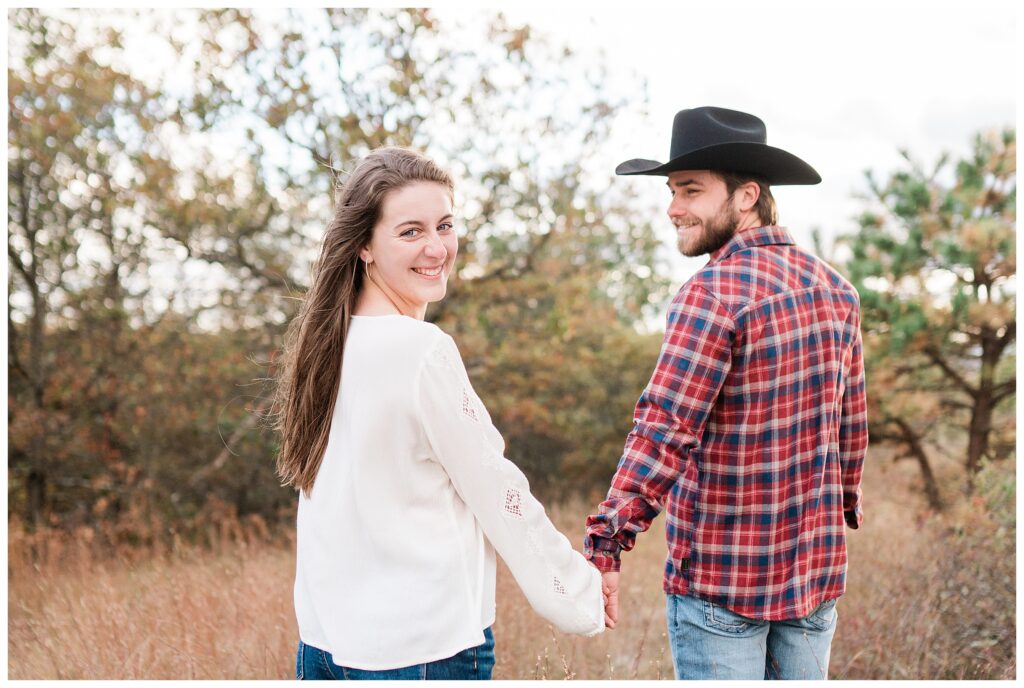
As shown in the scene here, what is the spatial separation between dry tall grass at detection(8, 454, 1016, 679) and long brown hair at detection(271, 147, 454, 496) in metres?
1.70

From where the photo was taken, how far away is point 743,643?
2162 millimetres

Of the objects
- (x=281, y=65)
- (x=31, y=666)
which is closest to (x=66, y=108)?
(x=281, y=65)

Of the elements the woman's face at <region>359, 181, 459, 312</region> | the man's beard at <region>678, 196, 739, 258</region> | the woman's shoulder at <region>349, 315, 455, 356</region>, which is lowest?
the woman's shoulder at <region>349, 315, 455, 356</region>

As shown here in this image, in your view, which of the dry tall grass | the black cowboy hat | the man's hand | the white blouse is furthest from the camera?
the dry tall grass

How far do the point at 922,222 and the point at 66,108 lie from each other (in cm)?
718

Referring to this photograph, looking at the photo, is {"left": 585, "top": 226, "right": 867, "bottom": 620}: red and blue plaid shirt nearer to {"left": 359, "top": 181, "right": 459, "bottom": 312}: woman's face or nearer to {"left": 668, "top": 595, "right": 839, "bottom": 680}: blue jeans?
{"left": 668, "top": 595, "right": 839, "bottom": 680}: blue jeans

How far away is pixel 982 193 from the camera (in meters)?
6.47

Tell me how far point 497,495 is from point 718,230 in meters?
1.19

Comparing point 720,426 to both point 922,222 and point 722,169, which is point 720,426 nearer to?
point 722,169

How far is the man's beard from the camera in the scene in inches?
94.1

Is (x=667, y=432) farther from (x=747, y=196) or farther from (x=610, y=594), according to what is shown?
(x=747, y=196)

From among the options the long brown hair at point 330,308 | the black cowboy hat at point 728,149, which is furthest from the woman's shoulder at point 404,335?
the black cowboy hat at point 728,149

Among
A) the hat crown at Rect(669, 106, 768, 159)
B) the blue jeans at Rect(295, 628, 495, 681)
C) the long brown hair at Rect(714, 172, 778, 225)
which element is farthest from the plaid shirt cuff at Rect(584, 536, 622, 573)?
the hat crown at Rect(669, 106, 768, 159)

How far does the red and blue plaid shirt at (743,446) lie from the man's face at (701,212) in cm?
19
